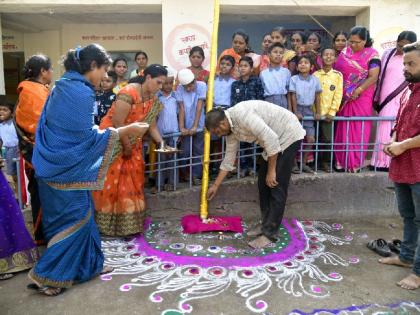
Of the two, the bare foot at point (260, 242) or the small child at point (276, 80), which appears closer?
the bare foot at point (260, 242)

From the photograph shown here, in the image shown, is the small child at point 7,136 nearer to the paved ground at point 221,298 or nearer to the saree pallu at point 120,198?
the saree pallu at point 120,198

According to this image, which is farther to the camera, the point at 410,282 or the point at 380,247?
the point at 380,247

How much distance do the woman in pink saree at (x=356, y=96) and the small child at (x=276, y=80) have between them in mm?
794

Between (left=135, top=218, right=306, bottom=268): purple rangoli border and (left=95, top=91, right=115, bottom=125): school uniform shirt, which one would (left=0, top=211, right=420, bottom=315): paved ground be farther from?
(left=95, top=91, right=115, bottom=125): school uniform shirt

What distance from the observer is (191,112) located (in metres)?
4.93

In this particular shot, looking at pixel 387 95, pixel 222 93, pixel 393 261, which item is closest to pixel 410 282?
pixel 393 261

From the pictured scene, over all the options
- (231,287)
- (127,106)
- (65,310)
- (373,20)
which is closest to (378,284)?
(231,287)

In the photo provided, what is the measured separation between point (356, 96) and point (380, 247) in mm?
1953

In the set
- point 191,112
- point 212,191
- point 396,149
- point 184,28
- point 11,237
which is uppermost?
point 184,28

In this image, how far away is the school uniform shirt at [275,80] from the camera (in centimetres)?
480

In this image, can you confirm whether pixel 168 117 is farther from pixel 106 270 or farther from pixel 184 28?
pixel 184 28

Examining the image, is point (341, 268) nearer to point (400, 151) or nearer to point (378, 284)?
point (378, 284)

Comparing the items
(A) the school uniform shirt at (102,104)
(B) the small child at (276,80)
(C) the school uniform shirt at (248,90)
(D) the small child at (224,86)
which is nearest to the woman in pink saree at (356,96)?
(B) the small child at (276,80)

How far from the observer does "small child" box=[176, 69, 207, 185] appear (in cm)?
486
